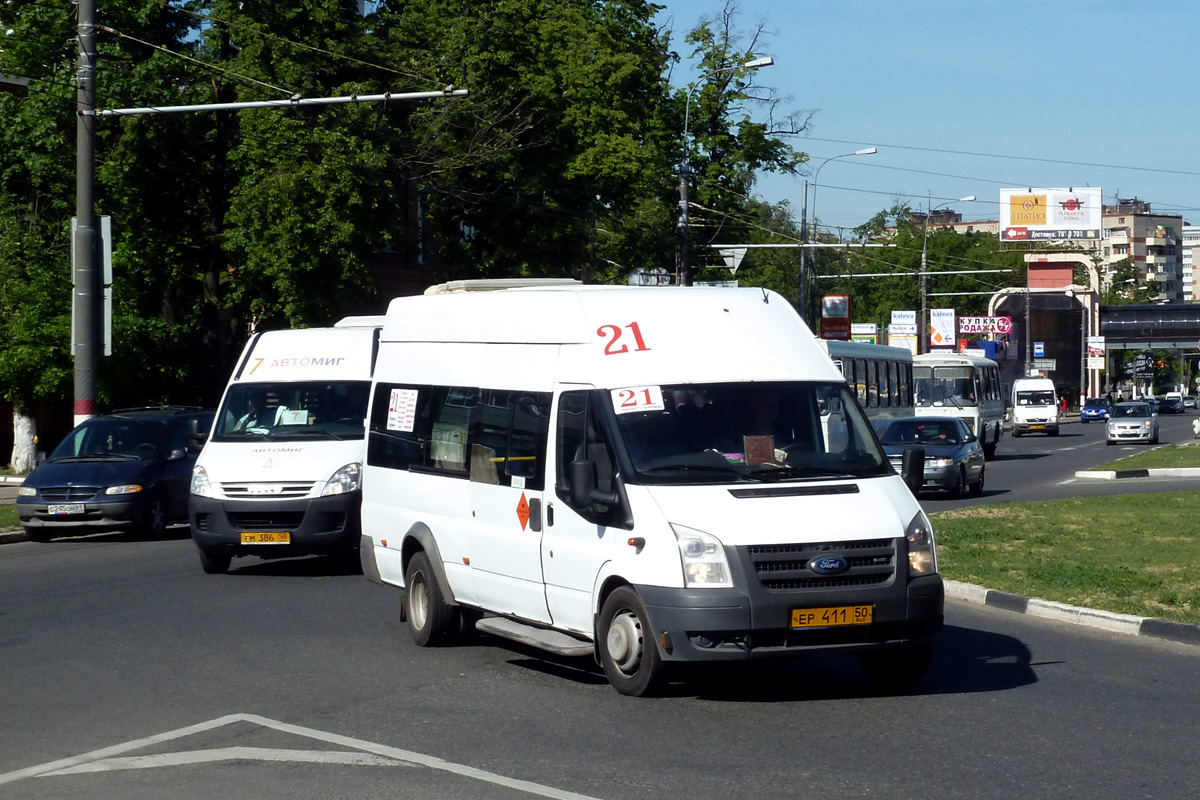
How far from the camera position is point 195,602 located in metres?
13.6

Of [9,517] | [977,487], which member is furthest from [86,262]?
[977,487]

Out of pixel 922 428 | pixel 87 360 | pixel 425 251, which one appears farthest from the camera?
pixel 425 251

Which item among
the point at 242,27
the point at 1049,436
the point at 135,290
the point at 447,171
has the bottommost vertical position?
the point at 1049,436

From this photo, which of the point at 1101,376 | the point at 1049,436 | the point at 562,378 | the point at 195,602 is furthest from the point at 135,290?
the point at 1101,376

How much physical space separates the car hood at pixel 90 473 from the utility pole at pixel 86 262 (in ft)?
4.97

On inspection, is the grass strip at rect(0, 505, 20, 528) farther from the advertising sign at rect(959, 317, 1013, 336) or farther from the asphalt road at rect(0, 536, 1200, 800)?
the advertising sign at rect(959, 317, 1013, 336)

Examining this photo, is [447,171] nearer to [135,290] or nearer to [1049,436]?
[135,290]

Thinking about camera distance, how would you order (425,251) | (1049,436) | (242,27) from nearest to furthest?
(242,27)
(425,251)
(1049,436)

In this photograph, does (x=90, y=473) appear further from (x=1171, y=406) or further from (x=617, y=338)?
(x=1171, y=406)

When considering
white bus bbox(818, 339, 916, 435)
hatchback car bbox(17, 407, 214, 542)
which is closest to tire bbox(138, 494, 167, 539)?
hatchback car bbox(17, 407, 214, 542)

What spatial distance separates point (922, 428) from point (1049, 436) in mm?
42249

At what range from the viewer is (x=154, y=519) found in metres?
20.7

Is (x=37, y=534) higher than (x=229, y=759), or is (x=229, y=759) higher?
(x=229, y=759)

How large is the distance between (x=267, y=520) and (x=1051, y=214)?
115711 mm
